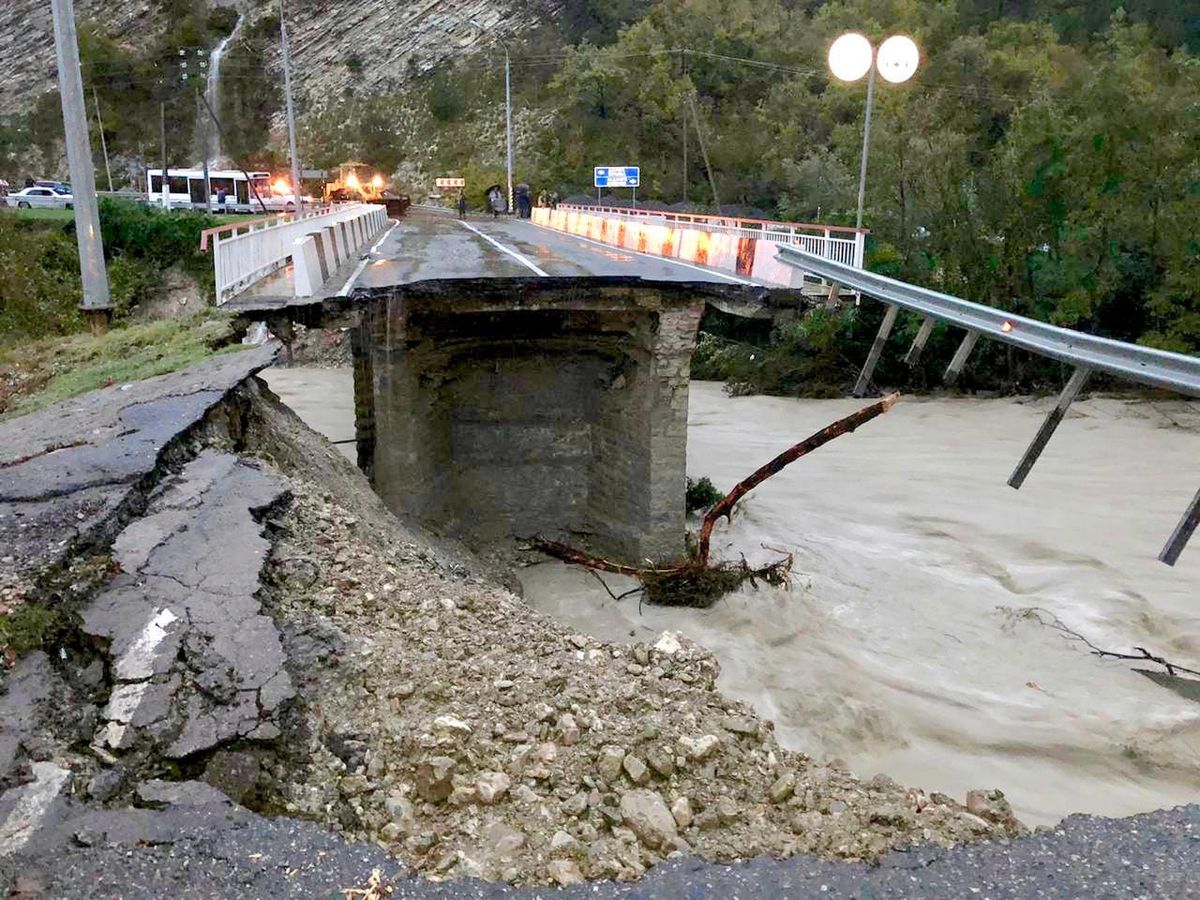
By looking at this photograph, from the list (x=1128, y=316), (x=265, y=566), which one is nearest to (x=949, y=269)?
(x=1128, y=316)

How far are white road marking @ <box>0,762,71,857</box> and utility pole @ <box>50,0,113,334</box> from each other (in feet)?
32.2

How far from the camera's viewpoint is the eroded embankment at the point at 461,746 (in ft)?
14.0

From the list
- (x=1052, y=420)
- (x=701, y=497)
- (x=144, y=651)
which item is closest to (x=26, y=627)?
(x=144, y=651)

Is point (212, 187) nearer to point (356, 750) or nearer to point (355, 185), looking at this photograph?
point (355, 185)

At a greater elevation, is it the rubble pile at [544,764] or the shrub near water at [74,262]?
the shrub near water at [74,262]

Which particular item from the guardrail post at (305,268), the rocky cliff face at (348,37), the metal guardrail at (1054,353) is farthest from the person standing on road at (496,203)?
the metal guardrail at (1054,353)

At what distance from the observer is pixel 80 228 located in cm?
1240

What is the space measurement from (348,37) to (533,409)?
278ft

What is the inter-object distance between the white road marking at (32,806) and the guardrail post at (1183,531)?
5574mm

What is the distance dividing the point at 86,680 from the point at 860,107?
5238 cm

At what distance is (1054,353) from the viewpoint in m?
6.62

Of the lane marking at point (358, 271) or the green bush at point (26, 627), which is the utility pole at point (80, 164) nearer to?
the lane marking at point (358, 271)

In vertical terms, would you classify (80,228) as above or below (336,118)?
below

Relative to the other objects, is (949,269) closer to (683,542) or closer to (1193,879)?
(683,542)
